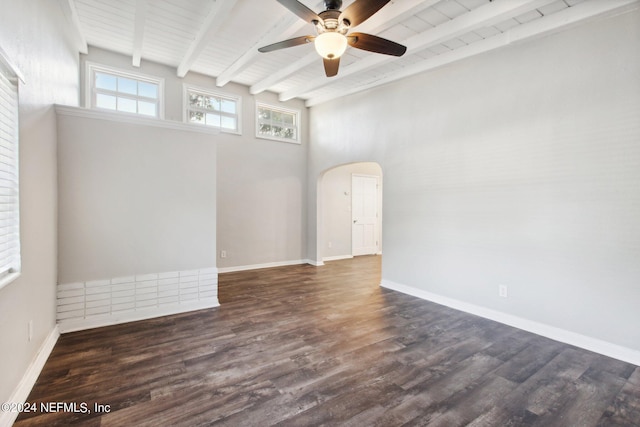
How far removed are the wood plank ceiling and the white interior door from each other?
9.84 feet

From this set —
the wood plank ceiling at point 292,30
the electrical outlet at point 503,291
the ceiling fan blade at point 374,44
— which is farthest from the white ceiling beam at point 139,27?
the electrical outlet at point 503,291

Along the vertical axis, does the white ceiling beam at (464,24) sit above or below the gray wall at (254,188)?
above

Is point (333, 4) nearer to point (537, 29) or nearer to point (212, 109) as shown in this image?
point (537, 29)

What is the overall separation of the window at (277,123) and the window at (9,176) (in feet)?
14.3

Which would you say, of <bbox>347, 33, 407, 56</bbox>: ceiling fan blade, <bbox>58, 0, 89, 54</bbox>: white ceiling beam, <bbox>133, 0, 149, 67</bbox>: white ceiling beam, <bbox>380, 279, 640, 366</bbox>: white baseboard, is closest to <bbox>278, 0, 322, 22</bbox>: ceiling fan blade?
<bbox>347, 33, 407, 56</bbox>: ceiling fan blade

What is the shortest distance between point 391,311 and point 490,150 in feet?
7.57

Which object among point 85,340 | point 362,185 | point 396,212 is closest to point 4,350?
point 85,340

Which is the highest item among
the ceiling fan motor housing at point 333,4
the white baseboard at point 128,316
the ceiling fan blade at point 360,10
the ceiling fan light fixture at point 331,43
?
the ceiling fan motor housing at point 333,4

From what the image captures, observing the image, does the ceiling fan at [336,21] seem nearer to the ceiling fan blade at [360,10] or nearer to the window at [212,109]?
the ceiling fan blade at [360,10]

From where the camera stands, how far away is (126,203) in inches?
134

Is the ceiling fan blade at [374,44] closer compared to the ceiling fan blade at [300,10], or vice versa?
the ceiling fan blade at [300,10]

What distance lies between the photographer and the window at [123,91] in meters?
4.63

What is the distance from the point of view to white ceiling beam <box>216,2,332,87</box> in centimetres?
342

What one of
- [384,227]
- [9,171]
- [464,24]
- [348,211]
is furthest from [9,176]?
[348,211]
